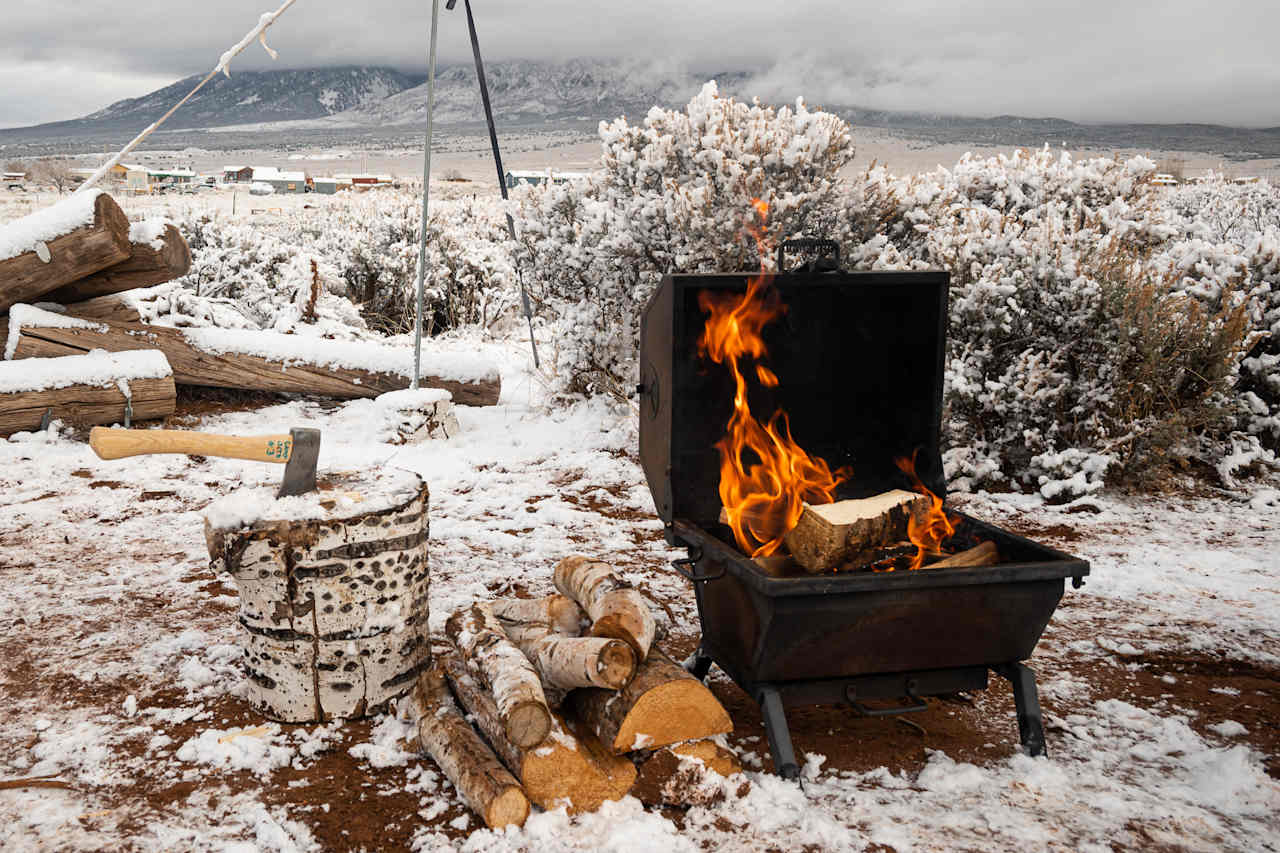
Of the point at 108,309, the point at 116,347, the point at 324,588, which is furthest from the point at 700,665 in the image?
the point at 108,309

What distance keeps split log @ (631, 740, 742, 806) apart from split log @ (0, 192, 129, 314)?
19.5 feet

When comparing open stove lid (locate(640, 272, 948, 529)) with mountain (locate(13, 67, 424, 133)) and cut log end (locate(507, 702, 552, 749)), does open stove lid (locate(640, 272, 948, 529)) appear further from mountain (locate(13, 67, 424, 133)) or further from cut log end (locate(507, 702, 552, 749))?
mountain (locate(13, 67, 424, 133))

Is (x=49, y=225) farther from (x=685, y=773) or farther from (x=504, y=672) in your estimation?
(x=685, y=773)

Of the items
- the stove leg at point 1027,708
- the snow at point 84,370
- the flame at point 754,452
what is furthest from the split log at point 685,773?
the snow at point 84,370

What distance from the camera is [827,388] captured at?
3.43 m

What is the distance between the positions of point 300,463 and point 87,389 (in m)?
4.62

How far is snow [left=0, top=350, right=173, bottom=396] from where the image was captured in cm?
636

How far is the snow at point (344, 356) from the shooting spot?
7.53 m

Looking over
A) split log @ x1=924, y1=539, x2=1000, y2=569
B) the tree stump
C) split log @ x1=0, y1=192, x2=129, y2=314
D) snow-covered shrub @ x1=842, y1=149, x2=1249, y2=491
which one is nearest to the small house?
split log @ x1=0, y1=192, x2=129, y2=314

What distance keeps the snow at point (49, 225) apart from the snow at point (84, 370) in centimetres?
82

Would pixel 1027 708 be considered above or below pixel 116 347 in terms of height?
below

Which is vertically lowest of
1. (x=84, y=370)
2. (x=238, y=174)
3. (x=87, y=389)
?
(x=87, y=389)

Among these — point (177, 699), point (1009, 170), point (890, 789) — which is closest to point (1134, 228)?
point (1009, 170)

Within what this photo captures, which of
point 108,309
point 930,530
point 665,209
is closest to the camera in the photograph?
point 930,530
